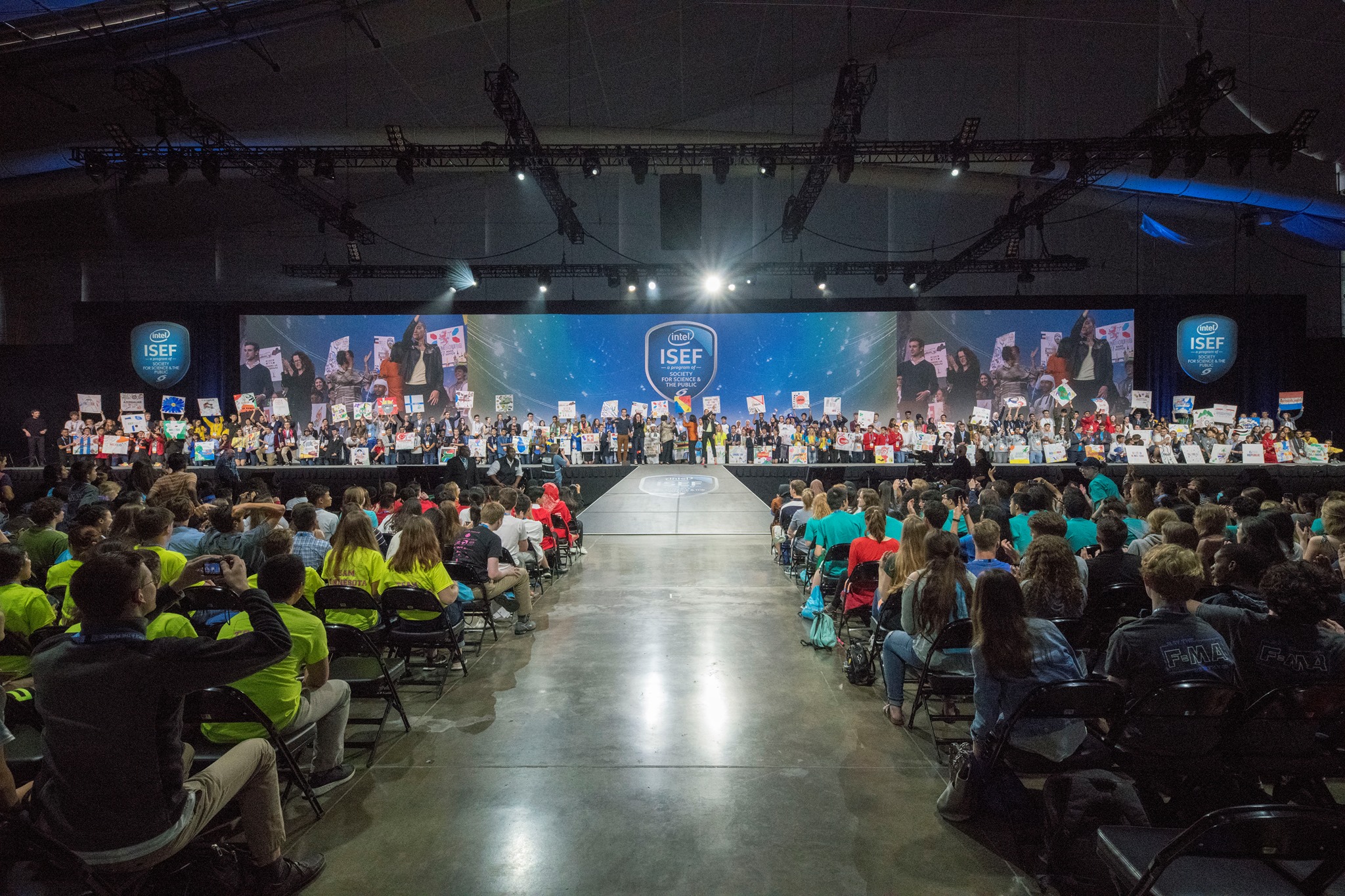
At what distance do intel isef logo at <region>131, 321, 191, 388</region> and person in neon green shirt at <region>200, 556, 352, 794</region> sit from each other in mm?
17649

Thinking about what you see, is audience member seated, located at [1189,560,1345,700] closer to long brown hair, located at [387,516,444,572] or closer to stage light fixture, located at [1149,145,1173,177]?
long brown hair, located at [387,516,444,572]

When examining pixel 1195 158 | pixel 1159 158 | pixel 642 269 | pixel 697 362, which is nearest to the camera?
pixel 1195 158

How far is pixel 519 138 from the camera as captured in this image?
32.3 ft

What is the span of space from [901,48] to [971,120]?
613 cm

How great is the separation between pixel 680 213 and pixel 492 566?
13457mm

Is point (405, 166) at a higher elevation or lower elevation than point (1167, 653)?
higher

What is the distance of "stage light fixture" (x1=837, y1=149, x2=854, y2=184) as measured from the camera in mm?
9969

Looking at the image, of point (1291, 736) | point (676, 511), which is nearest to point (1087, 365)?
point (676, 511)

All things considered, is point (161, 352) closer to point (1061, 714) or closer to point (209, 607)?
point (209, 607)

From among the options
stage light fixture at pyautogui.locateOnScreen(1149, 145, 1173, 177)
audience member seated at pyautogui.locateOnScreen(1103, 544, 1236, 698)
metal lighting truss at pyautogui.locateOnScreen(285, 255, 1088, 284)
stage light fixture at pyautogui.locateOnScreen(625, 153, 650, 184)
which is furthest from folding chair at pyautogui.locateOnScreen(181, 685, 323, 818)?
metal lighting truss at pyautogui.locateOnScreen(285, 255, 1088, 284)

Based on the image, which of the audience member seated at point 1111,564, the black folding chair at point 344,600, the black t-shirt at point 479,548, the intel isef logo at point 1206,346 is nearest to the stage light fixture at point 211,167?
the black t-shirt at point 479,548

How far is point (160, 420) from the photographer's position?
16.8 m

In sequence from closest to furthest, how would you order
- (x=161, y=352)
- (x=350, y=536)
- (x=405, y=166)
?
(x=350, y=536), (x=405, y=166), (x=161, y=352)

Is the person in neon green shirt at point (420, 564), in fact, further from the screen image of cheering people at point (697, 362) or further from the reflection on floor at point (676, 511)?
the screen image of cheering people at point (697, 362)
